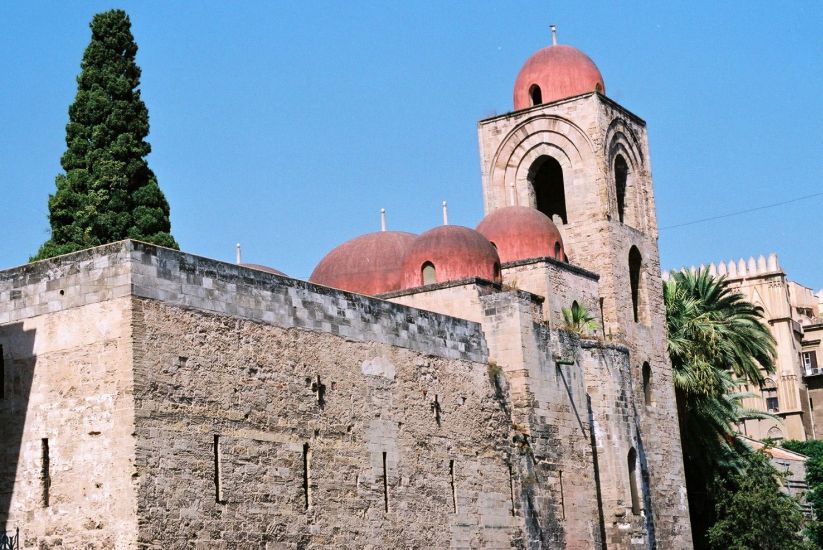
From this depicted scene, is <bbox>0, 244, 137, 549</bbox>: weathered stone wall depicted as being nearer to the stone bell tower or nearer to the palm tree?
the stone bell tower

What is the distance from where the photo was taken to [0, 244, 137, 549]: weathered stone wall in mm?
15945

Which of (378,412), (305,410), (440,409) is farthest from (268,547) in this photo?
(440,409)

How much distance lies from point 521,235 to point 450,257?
2.72 metres

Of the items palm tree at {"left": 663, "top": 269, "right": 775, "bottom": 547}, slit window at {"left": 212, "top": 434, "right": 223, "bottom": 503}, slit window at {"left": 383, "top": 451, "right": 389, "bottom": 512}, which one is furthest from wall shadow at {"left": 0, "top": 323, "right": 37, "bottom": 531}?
palm tree at {"left": 663, "top": 269, "right": 775, "bottom": 547}

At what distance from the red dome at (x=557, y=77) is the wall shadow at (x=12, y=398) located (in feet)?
55.0

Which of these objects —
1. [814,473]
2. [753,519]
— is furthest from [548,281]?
[814,473]

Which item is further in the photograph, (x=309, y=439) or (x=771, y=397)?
(x=771, y=397)

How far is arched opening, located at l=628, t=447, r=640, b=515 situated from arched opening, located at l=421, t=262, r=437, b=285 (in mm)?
5250

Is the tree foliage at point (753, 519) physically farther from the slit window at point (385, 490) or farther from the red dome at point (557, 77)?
the slit window at point (385, 490)

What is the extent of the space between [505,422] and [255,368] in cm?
633

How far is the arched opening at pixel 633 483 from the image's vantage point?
86.0 ft

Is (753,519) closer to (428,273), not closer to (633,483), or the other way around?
(633,483)

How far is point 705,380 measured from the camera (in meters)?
33.2

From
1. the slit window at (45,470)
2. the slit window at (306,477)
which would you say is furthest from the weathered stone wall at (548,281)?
the slit window at (45,470)
